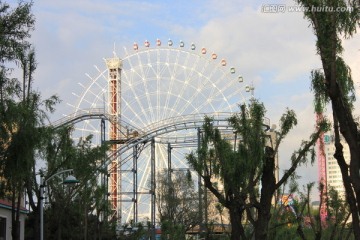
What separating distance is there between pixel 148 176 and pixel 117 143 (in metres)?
8.77

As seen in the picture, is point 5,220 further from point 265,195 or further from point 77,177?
point 265,195

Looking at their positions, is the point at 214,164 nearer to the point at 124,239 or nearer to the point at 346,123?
the point at 346,123

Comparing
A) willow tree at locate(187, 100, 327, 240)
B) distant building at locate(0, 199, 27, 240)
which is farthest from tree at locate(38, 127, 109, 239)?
willow tree at locate(187, 100, 327, 240)

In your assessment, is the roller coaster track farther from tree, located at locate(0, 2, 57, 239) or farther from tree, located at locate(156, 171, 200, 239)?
tree, located at locate(0, 2, 57, 239)

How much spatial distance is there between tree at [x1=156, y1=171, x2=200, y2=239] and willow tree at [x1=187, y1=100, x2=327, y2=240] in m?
34.7

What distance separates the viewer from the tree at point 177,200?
206 ft

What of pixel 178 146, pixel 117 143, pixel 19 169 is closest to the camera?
pixel 19 169

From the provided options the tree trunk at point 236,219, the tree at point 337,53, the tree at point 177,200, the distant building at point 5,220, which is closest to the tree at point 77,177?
the distant building at point 5,220

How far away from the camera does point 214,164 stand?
87.6 feet

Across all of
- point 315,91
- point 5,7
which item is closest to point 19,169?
point 5,7

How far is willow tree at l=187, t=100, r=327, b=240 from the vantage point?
24375 mm

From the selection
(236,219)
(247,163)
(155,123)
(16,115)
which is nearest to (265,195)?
(247,163)

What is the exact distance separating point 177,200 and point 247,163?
3861cm

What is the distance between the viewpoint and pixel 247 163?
83.4ft
